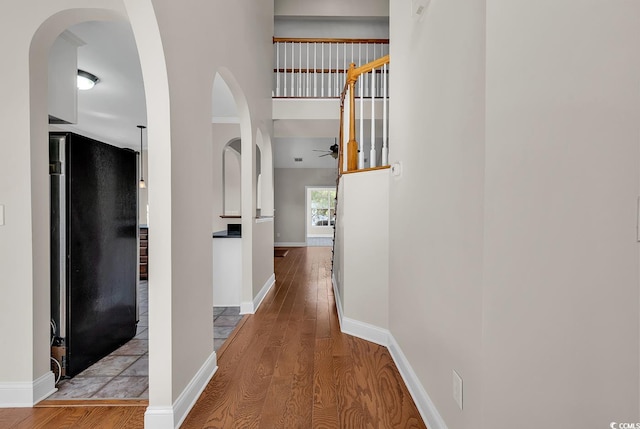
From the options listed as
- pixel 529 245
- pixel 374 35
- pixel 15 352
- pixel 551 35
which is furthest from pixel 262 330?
pixel 374 35

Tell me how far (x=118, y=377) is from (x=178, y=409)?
859 mm

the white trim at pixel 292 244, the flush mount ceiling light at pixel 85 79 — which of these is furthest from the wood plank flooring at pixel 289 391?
the white trim at pixel 292 244

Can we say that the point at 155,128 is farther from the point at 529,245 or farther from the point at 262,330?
the point at 262,330

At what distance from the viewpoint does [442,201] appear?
1584 mm

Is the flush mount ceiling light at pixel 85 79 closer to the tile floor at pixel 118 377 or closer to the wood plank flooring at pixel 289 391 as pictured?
the tile floor at pixel 118 377

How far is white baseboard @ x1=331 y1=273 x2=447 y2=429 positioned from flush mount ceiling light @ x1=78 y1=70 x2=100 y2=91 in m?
4.00

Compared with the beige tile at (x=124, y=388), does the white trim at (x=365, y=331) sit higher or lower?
higher

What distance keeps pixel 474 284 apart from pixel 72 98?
2.94m

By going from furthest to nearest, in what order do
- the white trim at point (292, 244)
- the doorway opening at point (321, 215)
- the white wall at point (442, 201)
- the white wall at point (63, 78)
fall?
1. the doorway opening at point (321, 215)
2. the white trim at point (292, 244)
3. the white wall at point (63, 78)
4. the white wall at point (442, 201)

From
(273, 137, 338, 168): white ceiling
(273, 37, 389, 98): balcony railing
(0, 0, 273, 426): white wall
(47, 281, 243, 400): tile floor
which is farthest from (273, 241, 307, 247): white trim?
(0, 0, 273, 426): white wall

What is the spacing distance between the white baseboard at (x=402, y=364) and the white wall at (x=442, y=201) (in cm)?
4

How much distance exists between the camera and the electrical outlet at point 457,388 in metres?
1.35

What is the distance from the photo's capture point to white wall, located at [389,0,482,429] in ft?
4.07

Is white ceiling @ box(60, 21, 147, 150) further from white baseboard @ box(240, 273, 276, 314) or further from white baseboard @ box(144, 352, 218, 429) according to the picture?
white baseboard @ box(240, 273, 276, 314)
